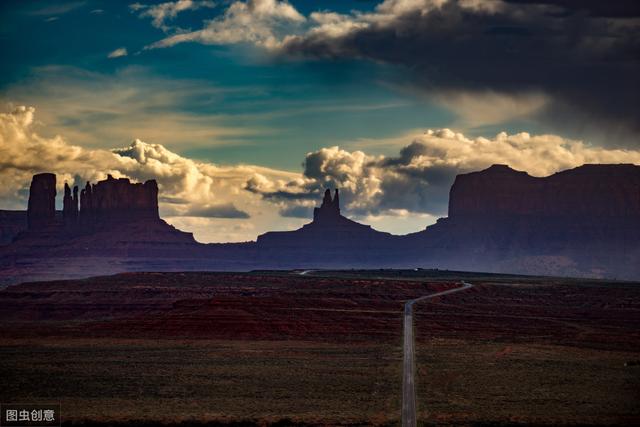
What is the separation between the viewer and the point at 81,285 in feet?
555

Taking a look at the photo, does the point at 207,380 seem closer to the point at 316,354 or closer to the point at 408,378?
the point at 408,378

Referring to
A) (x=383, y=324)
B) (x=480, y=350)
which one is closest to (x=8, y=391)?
(x=480, y=350)

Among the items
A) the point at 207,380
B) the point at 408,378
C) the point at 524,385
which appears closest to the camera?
the point at 524,385

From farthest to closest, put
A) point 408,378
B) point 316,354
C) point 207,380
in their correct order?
point 316,354
point 408,378
point 207,380

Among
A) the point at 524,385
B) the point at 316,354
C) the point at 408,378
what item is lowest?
the point at 524,385

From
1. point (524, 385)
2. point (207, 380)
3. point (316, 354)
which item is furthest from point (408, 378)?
point (316, 354)

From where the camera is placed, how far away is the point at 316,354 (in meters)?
94.8

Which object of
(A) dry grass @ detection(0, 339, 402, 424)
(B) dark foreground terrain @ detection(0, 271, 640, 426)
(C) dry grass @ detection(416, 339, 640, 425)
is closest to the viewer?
(C) dry grass @ detection(416, 339, 640, 425)

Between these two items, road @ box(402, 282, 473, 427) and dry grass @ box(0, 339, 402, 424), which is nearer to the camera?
road @ box(402, 282, 473, 427)

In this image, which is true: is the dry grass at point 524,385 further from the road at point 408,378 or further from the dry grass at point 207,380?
the dry grass at point 207,380

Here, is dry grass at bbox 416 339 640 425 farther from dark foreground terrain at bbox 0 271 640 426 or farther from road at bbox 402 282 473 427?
road at bbox 402 282 473 427

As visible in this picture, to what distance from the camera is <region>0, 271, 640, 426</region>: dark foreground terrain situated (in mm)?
63656

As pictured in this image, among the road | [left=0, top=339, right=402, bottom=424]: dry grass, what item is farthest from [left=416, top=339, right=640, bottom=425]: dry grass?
[left=0, top=339, right=402, bottom=424]: dry grass

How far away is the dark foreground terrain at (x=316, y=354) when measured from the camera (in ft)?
209
